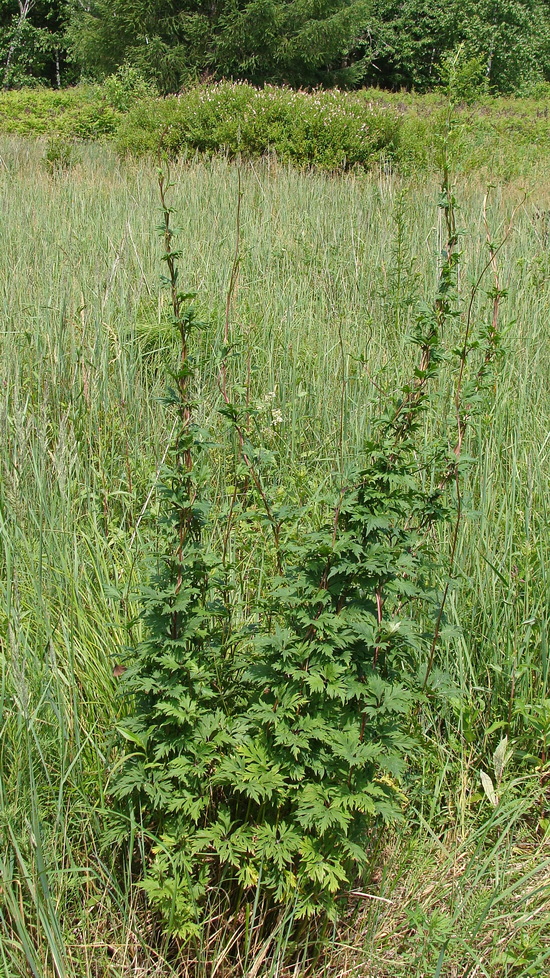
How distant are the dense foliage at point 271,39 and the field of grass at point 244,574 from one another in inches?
528

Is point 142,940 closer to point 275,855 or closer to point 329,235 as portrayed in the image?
point 275,855

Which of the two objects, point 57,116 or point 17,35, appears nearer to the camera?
point 57,116

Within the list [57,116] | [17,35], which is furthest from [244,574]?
[17,35]

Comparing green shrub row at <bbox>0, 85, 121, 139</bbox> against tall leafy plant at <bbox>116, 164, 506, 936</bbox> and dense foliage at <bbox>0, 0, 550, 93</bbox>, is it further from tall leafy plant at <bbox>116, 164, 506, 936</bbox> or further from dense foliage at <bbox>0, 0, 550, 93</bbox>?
tall leafy plant at <bbox>116, 164, 506, 936</bbox>

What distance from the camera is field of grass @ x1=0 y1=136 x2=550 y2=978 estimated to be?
1.50 metres

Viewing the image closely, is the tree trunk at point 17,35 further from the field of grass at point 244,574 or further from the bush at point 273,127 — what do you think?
the field of grass at point 244,574

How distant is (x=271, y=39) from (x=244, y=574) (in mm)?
23161

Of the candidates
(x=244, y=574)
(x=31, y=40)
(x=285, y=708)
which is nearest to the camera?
(x=285, y=708)

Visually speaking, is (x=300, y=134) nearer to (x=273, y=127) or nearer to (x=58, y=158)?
(x=273, y=127)

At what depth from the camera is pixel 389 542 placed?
1.60m

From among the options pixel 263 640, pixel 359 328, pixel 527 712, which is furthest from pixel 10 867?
pixel 359 328

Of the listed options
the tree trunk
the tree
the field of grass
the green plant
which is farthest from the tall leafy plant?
the tree

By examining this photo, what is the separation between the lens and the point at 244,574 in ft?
6.99

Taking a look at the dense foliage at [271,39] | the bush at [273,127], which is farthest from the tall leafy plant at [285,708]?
the dense foliage at [271,39]
